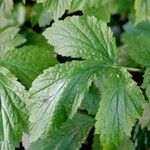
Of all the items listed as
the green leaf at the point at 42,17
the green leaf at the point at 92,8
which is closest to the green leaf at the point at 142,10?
the green leaf at the point at 92,8

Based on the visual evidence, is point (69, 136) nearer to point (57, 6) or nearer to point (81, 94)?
point (81, 94)

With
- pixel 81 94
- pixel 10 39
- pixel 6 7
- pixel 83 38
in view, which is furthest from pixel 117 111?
pixel 10 39

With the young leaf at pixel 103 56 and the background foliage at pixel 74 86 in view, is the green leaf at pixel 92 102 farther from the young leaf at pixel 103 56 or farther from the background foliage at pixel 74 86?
the young leaf at pixel 103 56

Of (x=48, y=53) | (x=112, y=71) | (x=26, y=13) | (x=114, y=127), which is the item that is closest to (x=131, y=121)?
(x=114, y=127)

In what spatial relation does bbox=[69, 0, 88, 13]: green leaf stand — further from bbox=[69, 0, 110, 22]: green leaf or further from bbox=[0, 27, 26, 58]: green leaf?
bbox=[0, 27, 26, 58]: green leaf

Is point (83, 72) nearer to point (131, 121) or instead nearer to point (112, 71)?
point (112, 71)

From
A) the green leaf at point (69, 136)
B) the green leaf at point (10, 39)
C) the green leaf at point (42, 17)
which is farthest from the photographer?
the green leaf at point (42, 17)

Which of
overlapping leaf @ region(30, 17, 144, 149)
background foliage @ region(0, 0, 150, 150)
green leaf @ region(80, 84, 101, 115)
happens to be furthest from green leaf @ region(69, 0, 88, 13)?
green leaf @ region(80, 84, 101, 115)
